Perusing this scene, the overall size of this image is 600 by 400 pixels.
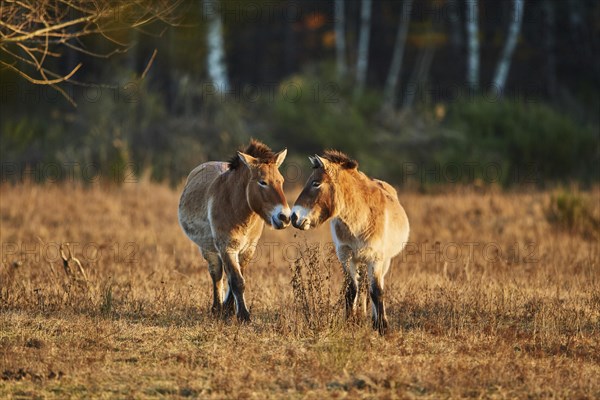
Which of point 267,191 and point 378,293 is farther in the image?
point 267,191

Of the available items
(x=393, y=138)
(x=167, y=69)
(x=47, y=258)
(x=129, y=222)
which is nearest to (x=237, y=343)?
(x=47, y=258)

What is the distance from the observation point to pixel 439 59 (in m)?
37.3

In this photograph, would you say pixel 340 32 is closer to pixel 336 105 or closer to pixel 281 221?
pixel 336 105

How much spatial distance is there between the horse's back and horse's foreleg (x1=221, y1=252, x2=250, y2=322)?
770mm

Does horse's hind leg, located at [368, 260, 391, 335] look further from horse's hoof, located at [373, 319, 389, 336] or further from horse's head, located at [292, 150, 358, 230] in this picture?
horse's head, located at [292, 150, 358, 230]

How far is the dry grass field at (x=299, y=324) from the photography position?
7.33m

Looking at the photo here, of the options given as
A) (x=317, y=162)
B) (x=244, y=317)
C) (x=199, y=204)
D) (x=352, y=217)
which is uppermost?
(x=317, y=162)

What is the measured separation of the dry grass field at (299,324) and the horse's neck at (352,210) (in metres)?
0.46

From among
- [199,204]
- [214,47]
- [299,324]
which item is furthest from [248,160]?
[214,47]

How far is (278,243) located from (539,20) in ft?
72.3

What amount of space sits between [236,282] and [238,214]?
0.72 meters

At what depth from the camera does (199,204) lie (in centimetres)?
1056

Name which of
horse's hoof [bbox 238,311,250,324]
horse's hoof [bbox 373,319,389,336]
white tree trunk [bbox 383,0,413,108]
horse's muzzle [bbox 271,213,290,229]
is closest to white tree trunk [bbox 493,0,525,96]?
white tree trunk [bbox 383,0,413,108]

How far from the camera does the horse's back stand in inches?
407
